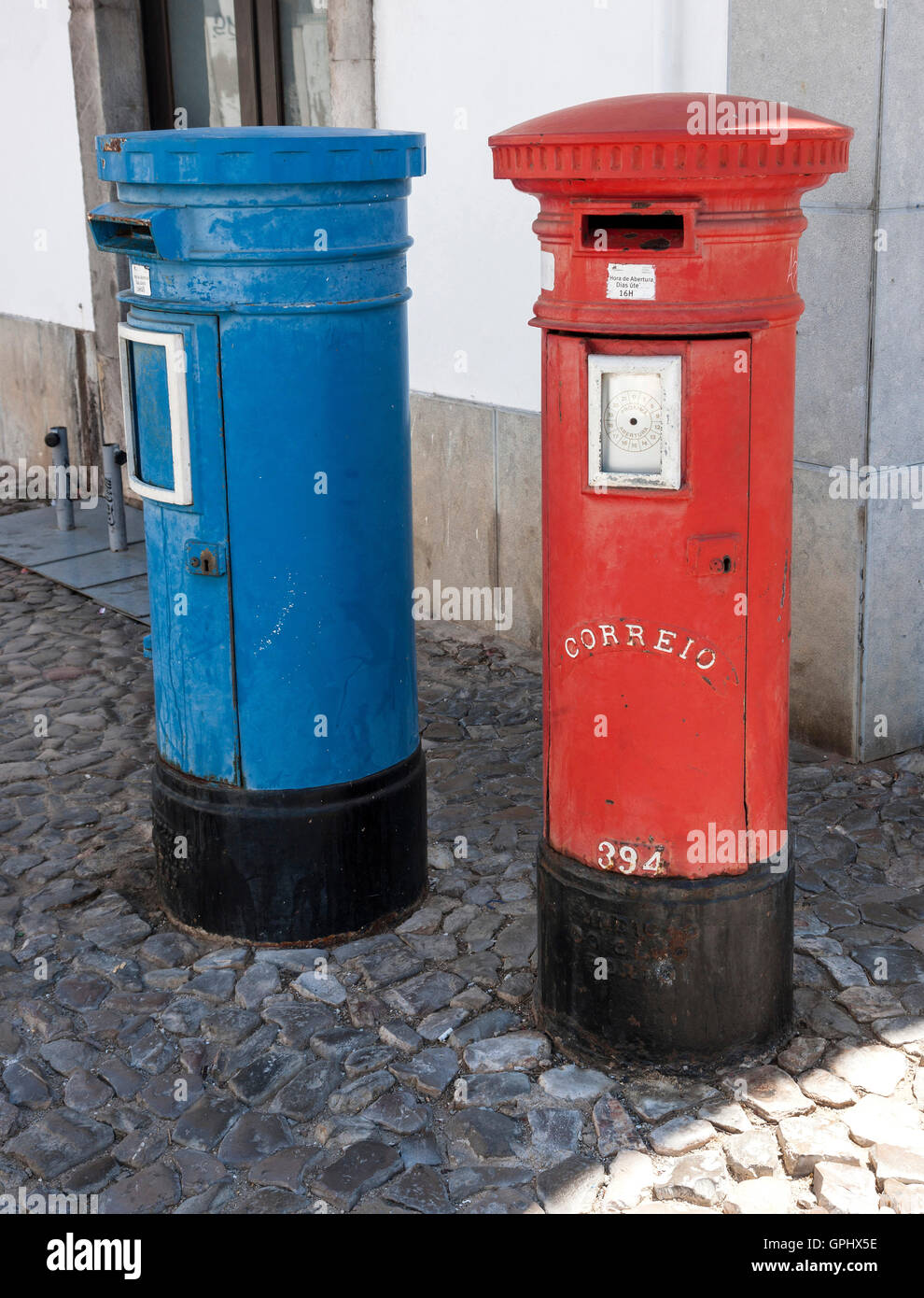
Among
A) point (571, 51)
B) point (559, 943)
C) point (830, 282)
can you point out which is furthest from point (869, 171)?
point (559, 943)

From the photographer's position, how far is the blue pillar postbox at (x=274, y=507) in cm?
367

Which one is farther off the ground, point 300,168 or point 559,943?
point 300,168

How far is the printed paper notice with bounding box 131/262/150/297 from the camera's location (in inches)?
149

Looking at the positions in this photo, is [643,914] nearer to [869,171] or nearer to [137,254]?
[137,254]

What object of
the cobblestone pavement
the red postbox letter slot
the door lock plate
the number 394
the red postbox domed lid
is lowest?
the cobblestone pavement

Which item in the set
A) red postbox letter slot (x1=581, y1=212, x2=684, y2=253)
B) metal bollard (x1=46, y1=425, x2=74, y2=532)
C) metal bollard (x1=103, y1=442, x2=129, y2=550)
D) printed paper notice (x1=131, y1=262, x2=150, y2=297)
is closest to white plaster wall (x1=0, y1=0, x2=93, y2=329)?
metal bollard (x1=46, y1=425, x2=74, y2=532)

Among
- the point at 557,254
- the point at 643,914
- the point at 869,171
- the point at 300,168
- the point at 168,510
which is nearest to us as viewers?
the point at 557,254

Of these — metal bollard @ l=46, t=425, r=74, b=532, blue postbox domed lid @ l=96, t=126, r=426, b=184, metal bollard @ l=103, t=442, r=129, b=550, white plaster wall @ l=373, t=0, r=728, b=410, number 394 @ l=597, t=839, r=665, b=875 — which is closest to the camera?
number 394 @ l=597, t=839, r=665, b=875

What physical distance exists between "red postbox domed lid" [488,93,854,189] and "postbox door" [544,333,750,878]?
0.34 metres

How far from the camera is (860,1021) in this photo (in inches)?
144

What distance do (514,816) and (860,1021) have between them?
5.09 feet

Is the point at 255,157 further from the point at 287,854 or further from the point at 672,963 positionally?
the point at 672,963

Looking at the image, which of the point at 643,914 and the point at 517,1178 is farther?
the point at 643,914

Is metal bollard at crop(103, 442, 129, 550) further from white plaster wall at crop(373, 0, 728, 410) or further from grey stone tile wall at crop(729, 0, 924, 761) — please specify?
grey stone tile wall at crop(729, 0, 924, 761)
